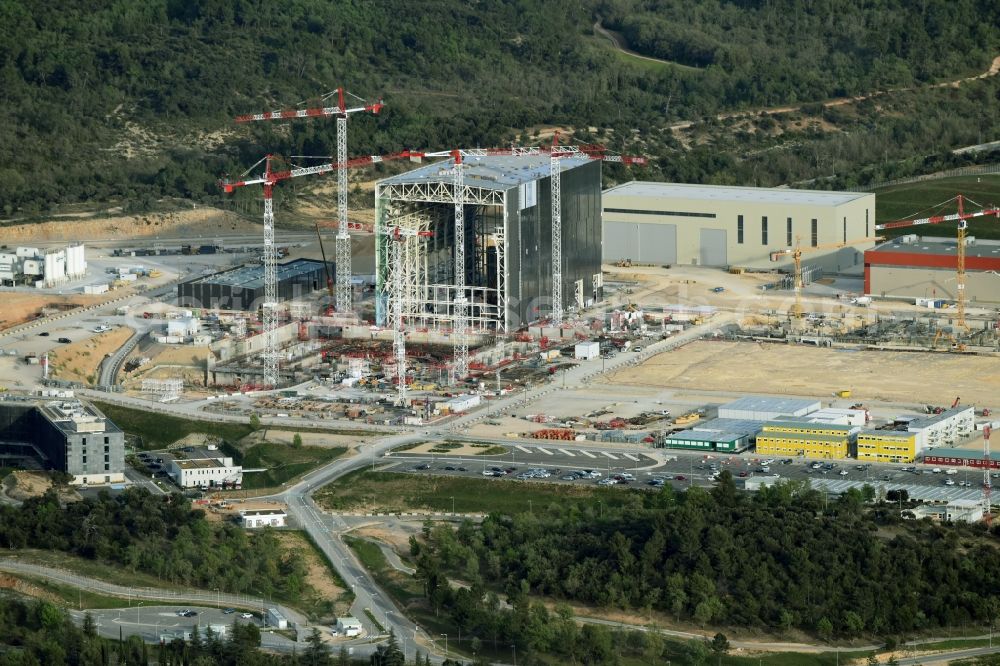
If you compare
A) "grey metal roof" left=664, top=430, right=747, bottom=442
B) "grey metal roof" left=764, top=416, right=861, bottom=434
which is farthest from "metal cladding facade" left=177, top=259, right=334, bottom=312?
"grey metal roof" left=764, top=416, right=861, bottom=434

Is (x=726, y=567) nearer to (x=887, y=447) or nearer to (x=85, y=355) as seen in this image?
(x=887, y=447)

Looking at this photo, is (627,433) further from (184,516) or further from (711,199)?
(711,199)

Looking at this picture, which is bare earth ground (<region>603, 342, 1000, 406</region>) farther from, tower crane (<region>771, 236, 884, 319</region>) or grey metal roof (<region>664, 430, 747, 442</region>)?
tower crane (<region>771, 236, 884, 319</region>)

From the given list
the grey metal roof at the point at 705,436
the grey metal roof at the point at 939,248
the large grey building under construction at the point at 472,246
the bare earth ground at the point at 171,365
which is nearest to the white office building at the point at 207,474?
the bare earth ground at the point at 171,365

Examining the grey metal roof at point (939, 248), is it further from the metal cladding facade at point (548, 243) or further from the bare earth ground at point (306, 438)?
the bare earth ground at point (306, 438)

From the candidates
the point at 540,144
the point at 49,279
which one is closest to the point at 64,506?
the point at 49,279

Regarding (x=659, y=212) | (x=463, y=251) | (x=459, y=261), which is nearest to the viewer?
(x=459, y=261)

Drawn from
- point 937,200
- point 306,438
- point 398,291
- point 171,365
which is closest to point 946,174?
point 937,200

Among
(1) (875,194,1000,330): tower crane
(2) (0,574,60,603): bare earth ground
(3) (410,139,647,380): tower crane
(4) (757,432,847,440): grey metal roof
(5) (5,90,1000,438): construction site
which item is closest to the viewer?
(2) (0,574,60,603): bare earth ground

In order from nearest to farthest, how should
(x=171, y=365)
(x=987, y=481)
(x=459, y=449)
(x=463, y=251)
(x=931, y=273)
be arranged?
(x=987, y=481), (x=459, y=449), (x=171, y=365), (x=463, y=251), (x=931, y=273)
